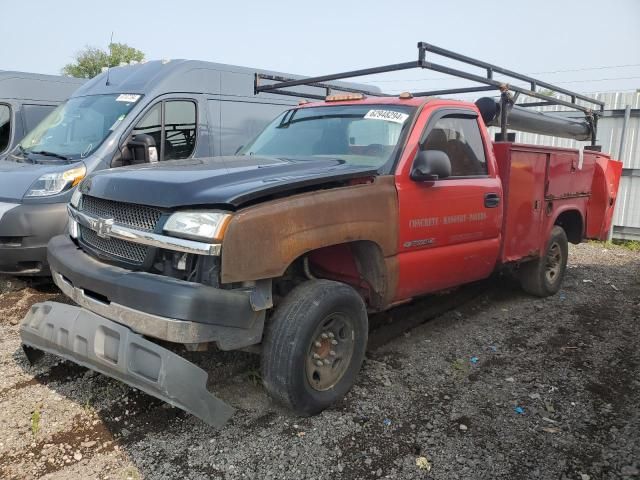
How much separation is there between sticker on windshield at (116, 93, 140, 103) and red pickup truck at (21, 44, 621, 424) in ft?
7.63

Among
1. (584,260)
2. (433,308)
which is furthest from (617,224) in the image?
(433,308)

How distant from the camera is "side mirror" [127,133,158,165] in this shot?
564cm

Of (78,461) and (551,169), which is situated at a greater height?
(551,169)

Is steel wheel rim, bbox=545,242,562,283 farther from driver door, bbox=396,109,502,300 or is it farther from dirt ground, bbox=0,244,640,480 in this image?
driver door, bbox=396,109,502,300

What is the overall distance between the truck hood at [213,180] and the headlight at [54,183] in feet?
6.04

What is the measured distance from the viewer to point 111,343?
277 cm

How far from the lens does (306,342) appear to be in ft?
9.93

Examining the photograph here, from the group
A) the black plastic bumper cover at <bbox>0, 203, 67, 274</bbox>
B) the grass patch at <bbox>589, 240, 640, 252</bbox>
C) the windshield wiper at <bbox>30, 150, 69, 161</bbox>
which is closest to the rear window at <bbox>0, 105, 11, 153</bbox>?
the windshield wiper at <bbox>30, 150, 69, 161</bbox>

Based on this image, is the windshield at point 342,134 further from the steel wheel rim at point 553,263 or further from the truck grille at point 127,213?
the steel wheel rim at point 553,263

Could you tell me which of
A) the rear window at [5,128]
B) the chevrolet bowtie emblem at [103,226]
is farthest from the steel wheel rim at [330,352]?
the rear window at [5,128]

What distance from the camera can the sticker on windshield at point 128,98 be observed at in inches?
245

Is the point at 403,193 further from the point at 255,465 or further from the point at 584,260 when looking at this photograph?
the point at 584,260

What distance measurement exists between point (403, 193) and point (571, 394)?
1.84m

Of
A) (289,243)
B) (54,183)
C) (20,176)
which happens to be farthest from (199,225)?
(20,176)
